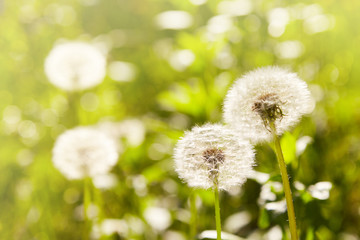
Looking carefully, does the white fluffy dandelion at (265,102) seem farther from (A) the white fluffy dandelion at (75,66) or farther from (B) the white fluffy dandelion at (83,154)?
(A) the white fluffy dandelion at (75,66)

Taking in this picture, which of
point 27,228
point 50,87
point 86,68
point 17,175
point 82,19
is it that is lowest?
point 27,228

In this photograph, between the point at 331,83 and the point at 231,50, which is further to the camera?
the point at 231,50

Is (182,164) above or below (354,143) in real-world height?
below

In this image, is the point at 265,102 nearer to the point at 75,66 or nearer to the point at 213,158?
the point at 213,158

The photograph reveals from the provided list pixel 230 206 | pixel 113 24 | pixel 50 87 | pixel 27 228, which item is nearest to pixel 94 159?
pixel 27 228

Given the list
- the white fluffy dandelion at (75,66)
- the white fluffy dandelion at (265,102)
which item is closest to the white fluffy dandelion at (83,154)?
the white fluffy dandelion at (75,66)

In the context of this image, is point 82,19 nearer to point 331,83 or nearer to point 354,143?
point 331,83

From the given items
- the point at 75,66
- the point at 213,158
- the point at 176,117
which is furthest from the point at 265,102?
the point at 75,66
